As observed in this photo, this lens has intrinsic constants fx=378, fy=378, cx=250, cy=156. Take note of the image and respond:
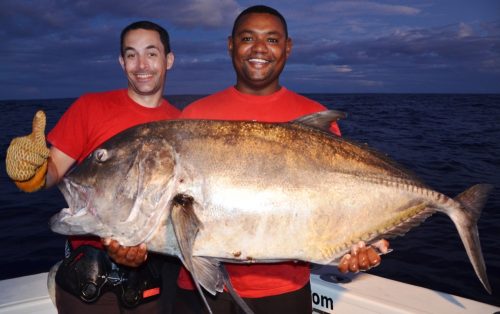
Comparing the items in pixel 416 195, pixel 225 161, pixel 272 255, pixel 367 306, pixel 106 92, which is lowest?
pixel 367 306

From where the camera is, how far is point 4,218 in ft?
33.1

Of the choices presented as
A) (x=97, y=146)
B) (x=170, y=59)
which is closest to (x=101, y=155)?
(x=97, y=146)

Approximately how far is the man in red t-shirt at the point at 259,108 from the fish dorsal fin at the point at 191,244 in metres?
0.48

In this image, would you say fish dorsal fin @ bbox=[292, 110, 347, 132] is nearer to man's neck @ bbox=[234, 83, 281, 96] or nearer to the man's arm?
man's neck @ bbox=[234, 83, 281, 96]

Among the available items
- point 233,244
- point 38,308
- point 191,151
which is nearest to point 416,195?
point 233,244

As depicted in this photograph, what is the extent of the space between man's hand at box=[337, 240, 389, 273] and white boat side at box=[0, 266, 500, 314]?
Result: 1240 mm

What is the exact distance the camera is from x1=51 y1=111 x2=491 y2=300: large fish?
221cm

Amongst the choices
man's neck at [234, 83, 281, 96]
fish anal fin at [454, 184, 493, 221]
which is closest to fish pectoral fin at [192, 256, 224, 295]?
man's neck at [234, 83, 281, 96]

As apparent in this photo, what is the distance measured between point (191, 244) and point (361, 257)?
115cm

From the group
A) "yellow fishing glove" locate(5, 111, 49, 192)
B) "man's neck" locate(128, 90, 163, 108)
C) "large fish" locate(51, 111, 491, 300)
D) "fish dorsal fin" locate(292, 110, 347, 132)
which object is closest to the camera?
"large fish" locate(51, 111, 491, 300)

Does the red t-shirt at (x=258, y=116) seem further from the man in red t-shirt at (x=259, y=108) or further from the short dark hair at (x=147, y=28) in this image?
the short dark hair at (x=147, y=28)

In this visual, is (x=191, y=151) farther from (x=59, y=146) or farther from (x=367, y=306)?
(x=367, y=306)

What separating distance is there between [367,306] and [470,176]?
11.9 meters

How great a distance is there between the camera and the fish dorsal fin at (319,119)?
2535 millimetres
